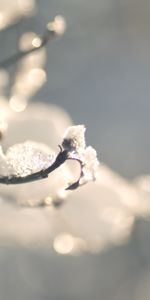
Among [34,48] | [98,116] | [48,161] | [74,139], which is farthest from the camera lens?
[98,116]

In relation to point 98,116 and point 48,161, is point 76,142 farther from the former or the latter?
point 98,116

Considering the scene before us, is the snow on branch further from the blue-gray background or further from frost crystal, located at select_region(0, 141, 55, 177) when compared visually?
the blue-gray background

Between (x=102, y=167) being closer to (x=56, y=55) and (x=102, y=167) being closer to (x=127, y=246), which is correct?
(x=127, y=246)

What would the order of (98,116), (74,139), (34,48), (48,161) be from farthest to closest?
(98,116)
(34,48)
(48,161)
(74,139)

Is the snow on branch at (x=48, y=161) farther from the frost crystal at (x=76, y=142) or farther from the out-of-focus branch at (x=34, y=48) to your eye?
the out-of-focus branch at (x=34, y=48)

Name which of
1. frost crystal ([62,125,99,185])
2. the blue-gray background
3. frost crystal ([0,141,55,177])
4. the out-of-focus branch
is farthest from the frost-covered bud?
the blue-gray background

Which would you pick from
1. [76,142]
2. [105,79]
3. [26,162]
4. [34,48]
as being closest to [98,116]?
[105,79]

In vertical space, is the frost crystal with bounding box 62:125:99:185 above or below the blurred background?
below

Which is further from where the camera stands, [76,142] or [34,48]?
[34,48]

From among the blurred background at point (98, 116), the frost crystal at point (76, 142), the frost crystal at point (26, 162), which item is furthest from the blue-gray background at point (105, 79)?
the frost crystal at point (76, 142)
